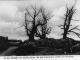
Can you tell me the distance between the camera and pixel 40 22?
12.2 feet

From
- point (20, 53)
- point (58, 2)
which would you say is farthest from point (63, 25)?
point (20, 53)

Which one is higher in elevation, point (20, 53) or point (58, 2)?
point (58, 2)

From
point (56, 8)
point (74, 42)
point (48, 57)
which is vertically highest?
point (56, 8)

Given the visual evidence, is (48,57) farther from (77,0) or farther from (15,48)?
(77,0)

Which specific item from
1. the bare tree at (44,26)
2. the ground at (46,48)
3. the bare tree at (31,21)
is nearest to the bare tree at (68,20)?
the ground at (46,48)

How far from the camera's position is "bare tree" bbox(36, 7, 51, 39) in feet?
12.1

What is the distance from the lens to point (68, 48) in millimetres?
3719

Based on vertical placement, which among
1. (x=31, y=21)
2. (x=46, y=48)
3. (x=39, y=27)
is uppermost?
(x=31, y=21)

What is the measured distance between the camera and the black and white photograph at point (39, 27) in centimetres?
365

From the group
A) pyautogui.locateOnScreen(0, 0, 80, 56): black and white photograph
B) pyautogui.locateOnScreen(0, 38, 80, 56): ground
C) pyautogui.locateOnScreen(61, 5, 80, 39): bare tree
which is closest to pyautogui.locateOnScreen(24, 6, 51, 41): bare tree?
pyautogui.locateOnScreen(0, 0, 80, 56): black and white photograph

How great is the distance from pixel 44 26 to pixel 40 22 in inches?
4.6

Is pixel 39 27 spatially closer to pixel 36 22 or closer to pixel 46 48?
pixel 36 22

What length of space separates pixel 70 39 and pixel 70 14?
524mm

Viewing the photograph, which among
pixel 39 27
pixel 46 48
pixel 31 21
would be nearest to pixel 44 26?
pixel 39 27
